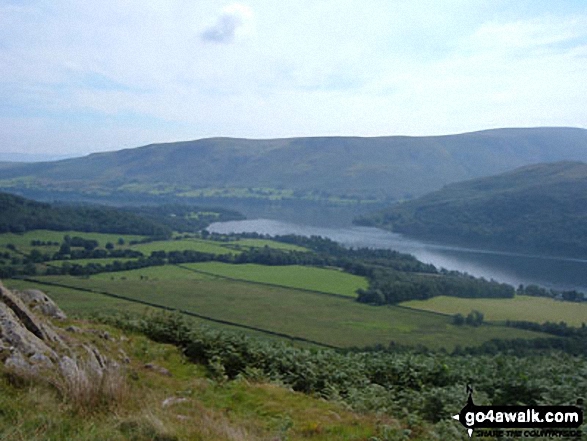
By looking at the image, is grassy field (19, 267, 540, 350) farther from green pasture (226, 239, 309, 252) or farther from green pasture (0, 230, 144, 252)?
green pasture (226, 239, 309, 252)

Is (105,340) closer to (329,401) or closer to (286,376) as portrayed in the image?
(286,376)

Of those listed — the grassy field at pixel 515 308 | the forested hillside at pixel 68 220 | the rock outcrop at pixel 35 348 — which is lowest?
the grassy field at pixel 515 308

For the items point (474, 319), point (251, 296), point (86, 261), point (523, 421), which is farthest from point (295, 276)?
point (523, 421)

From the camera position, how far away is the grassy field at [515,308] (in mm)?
47375

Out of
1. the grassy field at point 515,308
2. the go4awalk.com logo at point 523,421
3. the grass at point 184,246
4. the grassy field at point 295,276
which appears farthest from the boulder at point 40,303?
the grass at point 184,246

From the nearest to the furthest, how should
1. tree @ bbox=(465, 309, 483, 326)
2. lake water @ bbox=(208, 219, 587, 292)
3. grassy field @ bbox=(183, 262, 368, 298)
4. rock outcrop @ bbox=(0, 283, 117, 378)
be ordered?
rock outcrop @ bbox=(0, 283, 117, 378), tree @ bbox=(465, 309, 483, 326), grassy field @ bbox=(183, 262, 368, 298), lake water @ bbox=(208, 219, 587, 292)

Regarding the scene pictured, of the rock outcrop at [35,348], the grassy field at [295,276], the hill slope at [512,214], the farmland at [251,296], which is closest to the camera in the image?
the rock outcrop at [35,348]

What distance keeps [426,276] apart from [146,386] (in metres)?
60.8

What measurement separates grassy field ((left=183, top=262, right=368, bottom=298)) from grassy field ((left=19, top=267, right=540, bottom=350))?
3250mm

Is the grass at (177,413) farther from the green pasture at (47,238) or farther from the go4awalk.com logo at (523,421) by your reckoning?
the green pasture at (47,238)

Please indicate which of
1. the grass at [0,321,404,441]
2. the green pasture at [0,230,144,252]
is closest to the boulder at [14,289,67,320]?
the grass at [0,321,404,441]

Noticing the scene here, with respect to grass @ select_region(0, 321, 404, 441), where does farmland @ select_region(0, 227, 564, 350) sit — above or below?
below

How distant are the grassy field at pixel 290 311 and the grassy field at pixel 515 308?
3.78 m

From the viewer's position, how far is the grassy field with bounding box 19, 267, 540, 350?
130 ft
